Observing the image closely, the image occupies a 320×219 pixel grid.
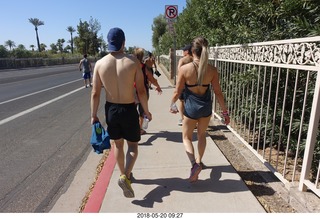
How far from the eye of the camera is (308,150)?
9.07ft

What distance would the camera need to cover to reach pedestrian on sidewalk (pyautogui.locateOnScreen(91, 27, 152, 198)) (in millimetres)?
2939

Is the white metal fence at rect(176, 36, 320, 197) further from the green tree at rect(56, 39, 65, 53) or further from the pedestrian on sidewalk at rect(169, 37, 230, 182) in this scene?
the green tree at rect(56, 39, 65, 53)

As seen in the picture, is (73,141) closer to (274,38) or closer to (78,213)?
(78,213)

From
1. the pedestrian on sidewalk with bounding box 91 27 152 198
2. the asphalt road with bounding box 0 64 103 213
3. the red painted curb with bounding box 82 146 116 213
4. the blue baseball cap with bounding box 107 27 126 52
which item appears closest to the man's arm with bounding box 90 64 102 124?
the pedestrian on sidewalk with bounding box 91 27 152 198

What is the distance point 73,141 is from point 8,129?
6.76ft

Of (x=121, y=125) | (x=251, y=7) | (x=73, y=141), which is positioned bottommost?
(x=73, y=141)

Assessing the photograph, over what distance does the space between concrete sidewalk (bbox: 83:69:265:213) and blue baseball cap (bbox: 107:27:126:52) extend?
1.74 metres

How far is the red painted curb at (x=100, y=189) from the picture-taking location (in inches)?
117

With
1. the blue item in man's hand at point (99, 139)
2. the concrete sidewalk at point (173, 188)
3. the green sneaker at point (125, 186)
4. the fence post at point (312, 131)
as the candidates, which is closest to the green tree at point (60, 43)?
the concrete sidewalk at point (173, 188)

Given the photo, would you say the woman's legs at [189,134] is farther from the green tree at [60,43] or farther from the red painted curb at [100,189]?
the green tree at [60,43]

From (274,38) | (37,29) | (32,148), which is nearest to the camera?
(274,38)

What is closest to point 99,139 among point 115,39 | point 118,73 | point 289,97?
point 118,73

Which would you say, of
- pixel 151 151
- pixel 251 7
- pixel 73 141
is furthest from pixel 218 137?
pixel 73 141

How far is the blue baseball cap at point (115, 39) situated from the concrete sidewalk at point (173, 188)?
174 cm
